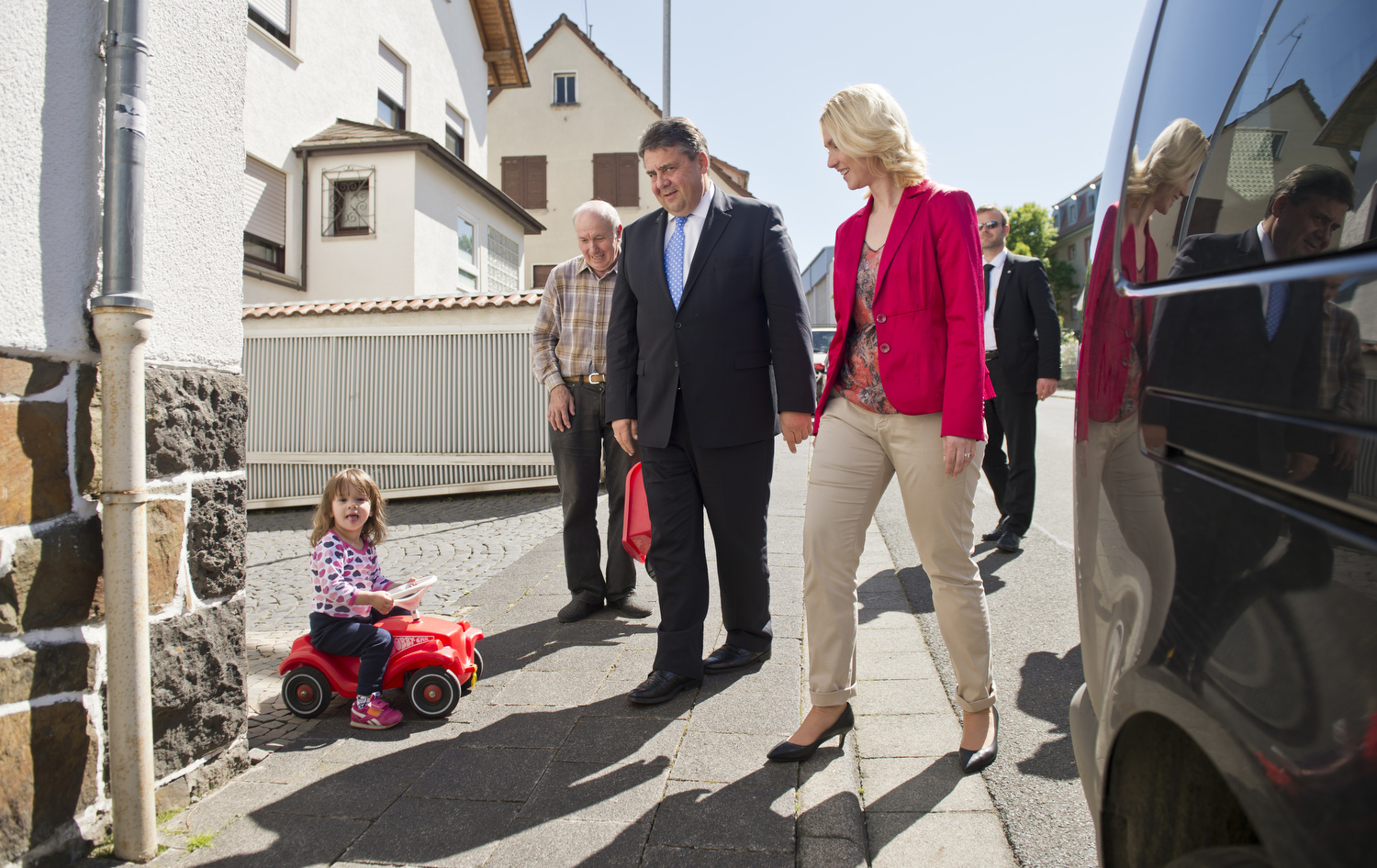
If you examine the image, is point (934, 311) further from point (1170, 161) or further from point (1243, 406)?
point (1243, 406)

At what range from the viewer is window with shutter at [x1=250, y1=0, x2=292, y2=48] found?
13.4 meters

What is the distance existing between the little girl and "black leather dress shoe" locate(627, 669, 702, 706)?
0.86 meters

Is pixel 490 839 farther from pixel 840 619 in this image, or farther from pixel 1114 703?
pixel 1114 703

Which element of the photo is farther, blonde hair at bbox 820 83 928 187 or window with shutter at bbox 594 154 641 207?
window with shutter at bbox 594 154 641 207

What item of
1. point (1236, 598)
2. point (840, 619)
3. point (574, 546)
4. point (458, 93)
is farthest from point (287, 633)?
point (458, 93)

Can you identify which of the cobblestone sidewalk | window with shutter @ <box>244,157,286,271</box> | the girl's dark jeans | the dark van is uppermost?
window with shutter @ <box>244,157,286,271</box>

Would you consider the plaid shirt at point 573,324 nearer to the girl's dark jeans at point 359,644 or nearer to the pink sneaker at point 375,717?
the girl's dark jeans at point 359,644

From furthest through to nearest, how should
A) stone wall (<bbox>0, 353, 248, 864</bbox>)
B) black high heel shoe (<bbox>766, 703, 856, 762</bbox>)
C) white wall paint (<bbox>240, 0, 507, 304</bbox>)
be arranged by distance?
white wall paint (<bbox>240, 0, 507, 304</bbox>)
black high heel shoe (<bbox>766, 703, 856, 762</bbox>)
stone wall (<bbox>0, 353, 248, 864</bbox>)

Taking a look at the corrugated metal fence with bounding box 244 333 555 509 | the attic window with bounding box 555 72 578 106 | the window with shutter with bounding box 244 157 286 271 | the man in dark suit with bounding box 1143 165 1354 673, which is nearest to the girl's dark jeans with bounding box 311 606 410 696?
the man in dark suit with bounding box 1143 165 1354 673

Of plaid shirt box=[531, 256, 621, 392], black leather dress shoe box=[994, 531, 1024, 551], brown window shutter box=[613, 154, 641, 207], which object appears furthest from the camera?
brown window shutter box=[613, 154, 641, 207]

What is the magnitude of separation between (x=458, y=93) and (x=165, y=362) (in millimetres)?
19615

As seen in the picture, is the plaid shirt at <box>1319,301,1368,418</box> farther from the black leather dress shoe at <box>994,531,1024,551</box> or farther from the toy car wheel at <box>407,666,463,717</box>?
the black leather dress shoe at <box>994,531,1024,551</box>

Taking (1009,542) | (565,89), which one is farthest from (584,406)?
(565,89)

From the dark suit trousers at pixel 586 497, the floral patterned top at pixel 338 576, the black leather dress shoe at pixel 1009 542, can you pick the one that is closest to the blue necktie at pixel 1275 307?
the floral patterned top at pixel 338 576
